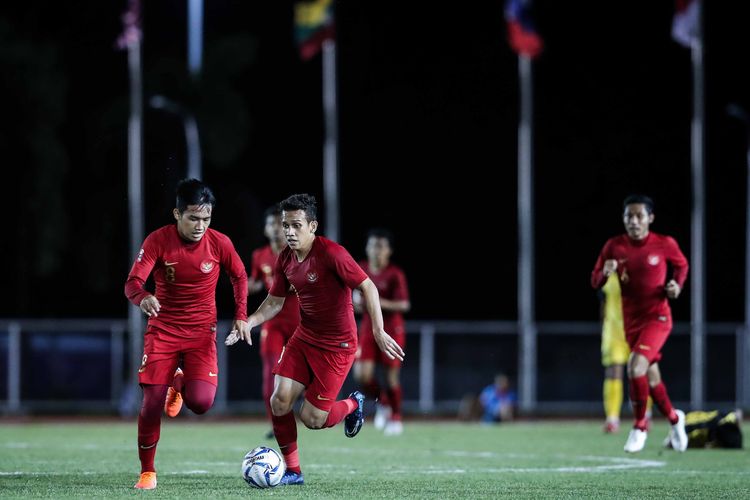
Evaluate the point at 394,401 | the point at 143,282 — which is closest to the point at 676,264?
the point at 143,282

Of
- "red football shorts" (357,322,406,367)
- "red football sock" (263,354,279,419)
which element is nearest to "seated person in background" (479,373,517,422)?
"red football shorts" (357,322,406,367)

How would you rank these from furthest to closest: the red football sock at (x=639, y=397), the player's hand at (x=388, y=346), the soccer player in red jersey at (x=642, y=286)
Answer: the red football sock at (x=639, y=397), the soccer player in red jersey at (x=642, y=286), the player's hand at (x=388, y=346)

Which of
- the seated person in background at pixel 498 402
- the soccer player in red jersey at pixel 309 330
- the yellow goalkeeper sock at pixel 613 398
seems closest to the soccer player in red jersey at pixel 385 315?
the yellow goalkeeper sock at pixel 613 398

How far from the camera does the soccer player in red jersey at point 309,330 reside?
992cm

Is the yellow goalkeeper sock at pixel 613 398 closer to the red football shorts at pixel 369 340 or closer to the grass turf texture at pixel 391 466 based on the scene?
the grass turf texture at pixel 391 466

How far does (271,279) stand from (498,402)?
27.8 feet

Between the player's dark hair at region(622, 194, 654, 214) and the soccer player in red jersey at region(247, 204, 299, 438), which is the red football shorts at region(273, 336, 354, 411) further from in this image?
the soccer player in red jersey at region(247, 204, 299, 438)

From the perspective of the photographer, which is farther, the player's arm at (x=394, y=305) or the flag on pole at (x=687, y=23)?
the flag on pole at (x=687, y=23)

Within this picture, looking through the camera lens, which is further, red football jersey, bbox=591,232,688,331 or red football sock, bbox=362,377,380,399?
red football sock, bbox=362,377,380,399

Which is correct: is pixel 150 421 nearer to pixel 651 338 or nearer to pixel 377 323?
pixel 377 323

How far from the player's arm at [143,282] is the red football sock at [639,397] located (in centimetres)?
556

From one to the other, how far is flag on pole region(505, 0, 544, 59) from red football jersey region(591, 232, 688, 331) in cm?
1567

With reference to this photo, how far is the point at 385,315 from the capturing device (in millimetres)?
17969

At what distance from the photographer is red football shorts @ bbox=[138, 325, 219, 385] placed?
9.89m
